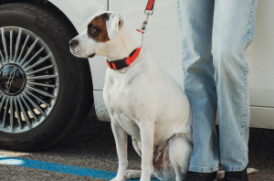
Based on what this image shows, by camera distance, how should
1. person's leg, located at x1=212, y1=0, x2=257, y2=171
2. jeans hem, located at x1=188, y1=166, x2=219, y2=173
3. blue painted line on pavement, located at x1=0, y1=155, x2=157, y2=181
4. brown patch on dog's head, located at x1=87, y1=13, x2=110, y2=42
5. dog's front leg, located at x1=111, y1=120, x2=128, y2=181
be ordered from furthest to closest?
1. blue painted line on pavement, located at x1=0, y1=155, x2=157, y2=181
2. dog's front leg, located at x1=111, y1=120, x2=128, y2=181
3. jeans hem, located at x1=188, y1=166, x2=219, y2=173
4. brown patch on dog's head, located at x1=87, y1=13, x2=110, y2=42
5. person's leg, located at x1=212, y1=0, x2=257, y2=171

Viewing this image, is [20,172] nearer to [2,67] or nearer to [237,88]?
[2,67]

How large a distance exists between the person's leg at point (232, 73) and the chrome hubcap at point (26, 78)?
3.97ft

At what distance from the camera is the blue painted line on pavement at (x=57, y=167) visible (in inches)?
108

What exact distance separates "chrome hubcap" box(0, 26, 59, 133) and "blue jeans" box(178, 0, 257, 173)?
101cm

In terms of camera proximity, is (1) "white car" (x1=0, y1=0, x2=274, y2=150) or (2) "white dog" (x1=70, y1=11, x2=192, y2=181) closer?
(2) "white dog" (x1=70, y1=11, x2=192, y2=181)

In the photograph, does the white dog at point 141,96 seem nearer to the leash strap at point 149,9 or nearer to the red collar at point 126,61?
the red collar at point 126,61

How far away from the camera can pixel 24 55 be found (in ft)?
9.95

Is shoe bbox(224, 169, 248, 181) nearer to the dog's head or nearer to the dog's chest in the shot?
the dog's chest

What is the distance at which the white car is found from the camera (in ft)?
9.39

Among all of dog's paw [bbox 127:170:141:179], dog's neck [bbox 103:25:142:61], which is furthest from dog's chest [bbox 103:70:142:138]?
dog's paw [bbox 127:170:141:179]

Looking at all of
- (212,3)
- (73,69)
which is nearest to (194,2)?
(212,3)

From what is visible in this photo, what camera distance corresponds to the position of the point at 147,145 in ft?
7.88

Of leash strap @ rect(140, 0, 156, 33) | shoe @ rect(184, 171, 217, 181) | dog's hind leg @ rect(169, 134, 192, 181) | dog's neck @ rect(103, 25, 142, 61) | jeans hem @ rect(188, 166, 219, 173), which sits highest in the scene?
leash strap @ rect(140, 0, 156, 33)

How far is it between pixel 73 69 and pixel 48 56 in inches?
7.9
